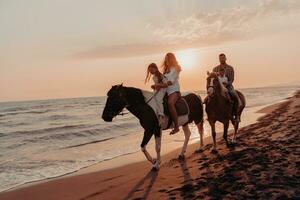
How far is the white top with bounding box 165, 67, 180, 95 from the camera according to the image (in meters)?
11.0

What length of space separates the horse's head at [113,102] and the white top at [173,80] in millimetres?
1416

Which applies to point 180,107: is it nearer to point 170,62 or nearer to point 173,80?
point 173,80

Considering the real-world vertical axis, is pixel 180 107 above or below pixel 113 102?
below

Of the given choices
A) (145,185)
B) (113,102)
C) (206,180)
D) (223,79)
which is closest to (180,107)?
(223,79)

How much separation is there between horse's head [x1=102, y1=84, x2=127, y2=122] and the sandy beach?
178 centimetres

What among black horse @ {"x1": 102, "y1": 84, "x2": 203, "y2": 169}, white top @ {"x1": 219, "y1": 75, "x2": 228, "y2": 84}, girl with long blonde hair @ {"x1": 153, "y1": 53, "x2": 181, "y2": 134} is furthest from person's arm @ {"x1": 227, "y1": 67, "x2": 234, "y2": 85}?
black horse @ {"x1": 102, "y1": 84, "x2": 203, "y2": 169}

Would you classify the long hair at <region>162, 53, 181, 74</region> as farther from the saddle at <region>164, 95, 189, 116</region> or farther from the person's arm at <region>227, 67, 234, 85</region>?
the person's arm at <region>227, 67, 234, 85</region>

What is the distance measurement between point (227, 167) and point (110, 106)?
3539mm

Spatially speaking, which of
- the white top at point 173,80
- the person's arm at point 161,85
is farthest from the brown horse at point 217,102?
the person's arm at point 161,85

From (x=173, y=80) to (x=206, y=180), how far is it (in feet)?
12.5

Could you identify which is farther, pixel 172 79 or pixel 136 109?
pixel 172 79

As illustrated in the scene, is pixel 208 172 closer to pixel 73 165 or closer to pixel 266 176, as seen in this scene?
pixel 266 176

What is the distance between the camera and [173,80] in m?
11.0

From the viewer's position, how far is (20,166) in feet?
49.1
